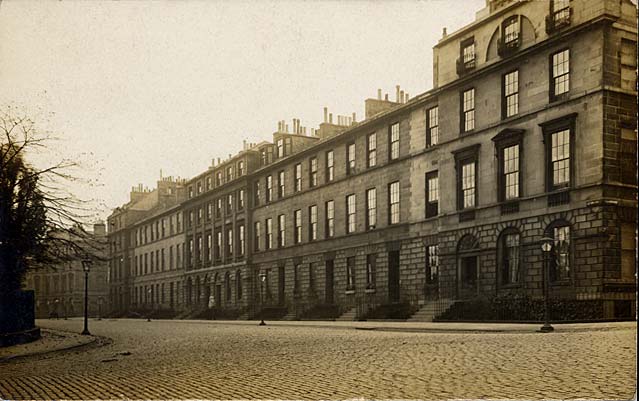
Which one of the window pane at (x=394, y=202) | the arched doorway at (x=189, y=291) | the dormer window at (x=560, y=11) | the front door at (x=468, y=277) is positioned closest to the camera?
the dormer window at (x=560, y=11)

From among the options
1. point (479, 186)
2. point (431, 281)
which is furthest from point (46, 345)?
point (431, 281)

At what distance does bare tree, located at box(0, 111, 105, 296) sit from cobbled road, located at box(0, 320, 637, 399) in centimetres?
169

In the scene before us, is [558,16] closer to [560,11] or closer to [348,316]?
[560,11]

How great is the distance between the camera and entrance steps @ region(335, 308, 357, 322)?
1220 inches

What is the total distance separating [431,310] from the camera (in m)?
24.8

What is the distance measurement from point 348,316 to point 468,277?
911 centimetres

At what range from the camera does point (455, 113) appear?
25438 mm

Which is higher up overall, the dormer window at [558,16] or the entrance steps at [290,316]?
the dormer window at [558,16]

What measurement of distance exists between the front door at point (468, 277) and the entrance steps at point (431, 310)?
2.16 ft

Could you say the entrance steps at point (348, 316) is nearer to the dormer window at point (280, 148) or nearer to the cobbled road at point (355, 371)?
the dormer window at point (280, 148)

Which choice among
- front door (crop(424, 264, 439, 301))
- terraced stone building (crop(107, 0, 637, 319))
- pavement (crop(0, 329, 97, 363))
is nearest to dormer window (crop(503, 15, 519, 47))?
terraced stone building (crop(107, 0, 637, 319))

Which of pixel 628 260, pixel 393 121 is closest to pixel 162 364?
pixel 628 260

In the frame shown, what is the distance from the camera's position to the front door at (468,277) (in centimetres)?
2347

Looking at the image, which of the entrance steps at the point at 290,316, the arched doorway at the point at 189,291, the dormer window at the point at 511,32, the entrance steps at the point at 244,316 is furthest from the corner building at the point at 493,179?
the arched doorway at the point at 189,291
